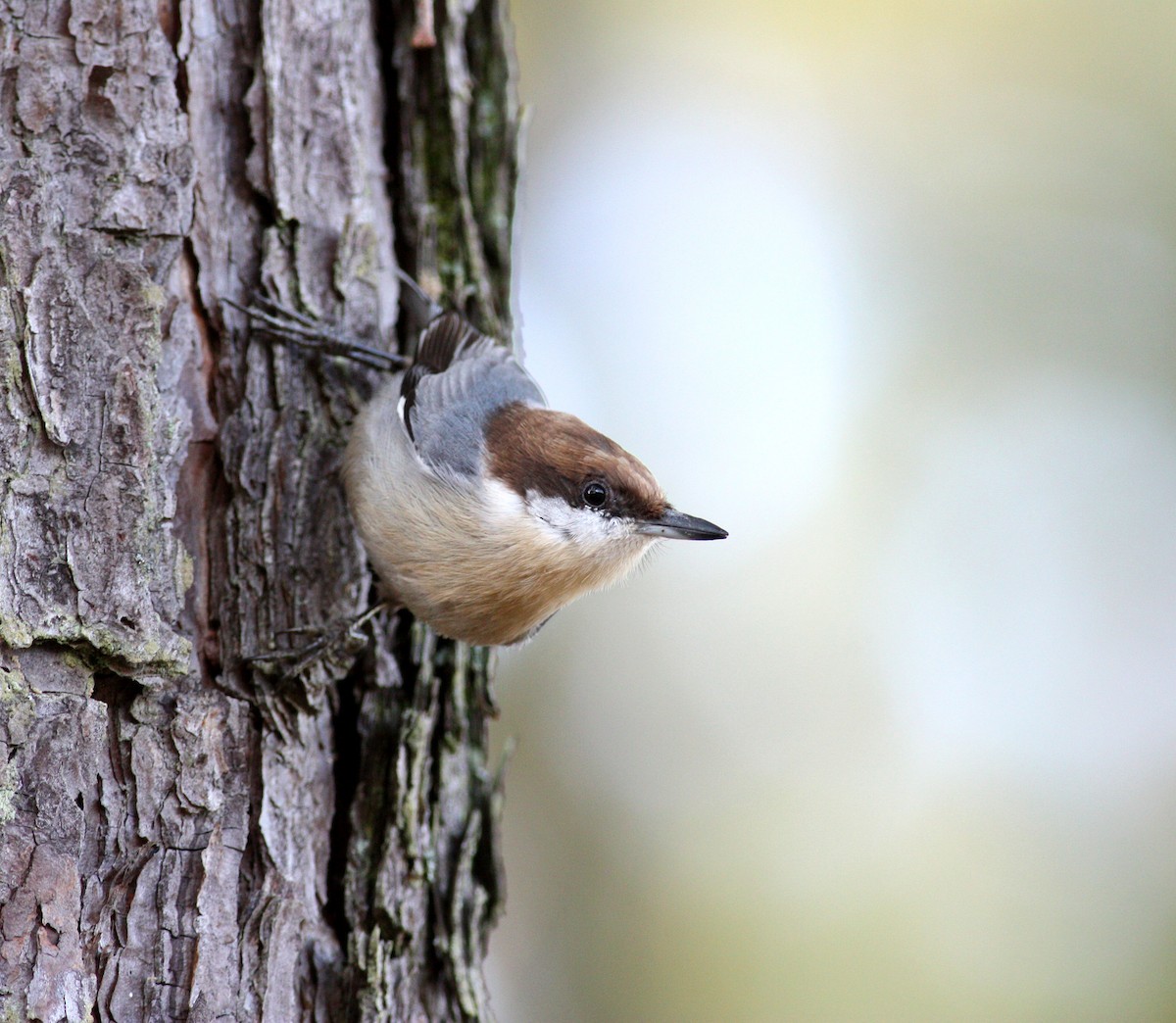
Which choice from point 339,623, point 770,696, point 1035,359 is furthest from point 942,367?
point 339,623

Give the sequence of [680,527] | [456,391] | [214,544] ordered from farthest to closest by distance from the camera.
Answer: [456,391]
[680,527]
[214,544]

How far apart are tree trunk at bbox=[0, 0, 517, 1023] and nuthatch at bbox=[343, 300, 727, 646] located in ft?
0.50

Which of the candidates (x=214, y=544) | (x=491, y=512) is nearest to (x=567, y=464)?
(x=491, y=512)

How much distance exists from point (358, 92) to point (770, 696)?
3.77 meters

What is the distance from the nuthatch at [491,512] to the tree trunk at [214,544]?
15 cm

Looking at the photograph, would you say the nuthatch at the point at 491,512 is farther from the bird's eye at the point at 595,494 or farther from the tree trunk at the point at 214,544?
the tree trunk at the point at 214,544

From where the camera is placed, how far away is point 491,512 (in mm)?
2361

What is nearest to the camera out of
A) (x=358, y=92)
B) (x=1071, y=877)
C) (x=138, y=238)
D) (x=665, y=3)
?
(x=138, y=238)

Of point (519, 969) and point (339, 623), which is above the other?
point (339, 623)

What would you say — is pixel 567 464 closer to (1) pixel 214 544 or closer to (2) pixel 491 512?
(2) pixel 491 512

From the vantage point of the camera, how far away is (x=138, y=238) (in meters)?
2.02

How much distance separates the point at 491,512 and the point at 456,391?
0.38 metres

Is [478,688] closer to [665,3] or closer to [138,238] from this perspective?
[138,238]

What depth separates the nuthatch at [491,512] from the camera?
229cm
